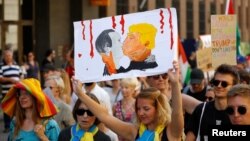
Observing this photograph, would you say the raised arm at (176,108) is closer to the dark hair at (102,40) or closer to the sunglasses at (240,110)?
the sunglasses at (240,110)

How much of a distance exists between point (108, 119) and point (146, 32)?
0.77 m

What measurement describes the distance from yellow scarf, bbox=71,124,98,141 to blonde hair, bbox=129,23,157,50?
2.60 feet

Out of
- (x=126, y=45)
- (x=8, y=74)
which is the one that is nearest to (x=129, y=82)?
(x=126, y=45)

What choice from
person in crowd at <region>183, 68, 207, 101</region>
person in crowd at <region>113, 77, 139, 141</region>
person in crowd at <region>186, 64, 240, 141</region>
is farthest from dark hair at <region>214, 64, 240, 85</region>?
person in crowd at <region>183, 68, 207, 101</region>

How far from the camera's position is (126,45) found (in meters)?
4.86

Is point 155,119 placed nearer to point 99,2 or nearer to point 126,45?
point 126,45

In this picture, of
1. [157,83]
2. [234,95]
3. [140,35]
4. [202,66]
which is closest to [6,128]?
[202,66]

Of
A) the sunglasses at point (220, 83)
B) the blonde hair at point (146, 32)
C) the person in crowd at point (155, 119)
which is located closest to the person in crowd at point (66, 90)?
the blonde hair at point (146, 32)

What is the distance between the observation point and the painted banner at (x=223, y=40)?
7434 millimetres

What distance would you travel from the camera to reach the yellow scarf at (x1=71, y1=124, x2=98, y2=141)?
467cm

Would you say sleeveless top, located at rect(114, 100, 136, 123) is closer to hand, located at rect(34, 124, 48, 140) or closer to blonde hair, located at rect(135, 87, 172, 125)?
hand, located at rect(34, 124, 48, 140)

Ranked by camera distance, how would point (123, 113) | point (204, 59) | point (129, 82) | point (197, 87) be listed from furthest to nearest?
point (204, 59)
point (197, 87)
point (129, 82)
point (123, 113)

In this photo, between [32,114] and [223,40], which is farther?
[223,40]

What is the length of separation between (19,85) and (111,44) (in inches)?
34.5
